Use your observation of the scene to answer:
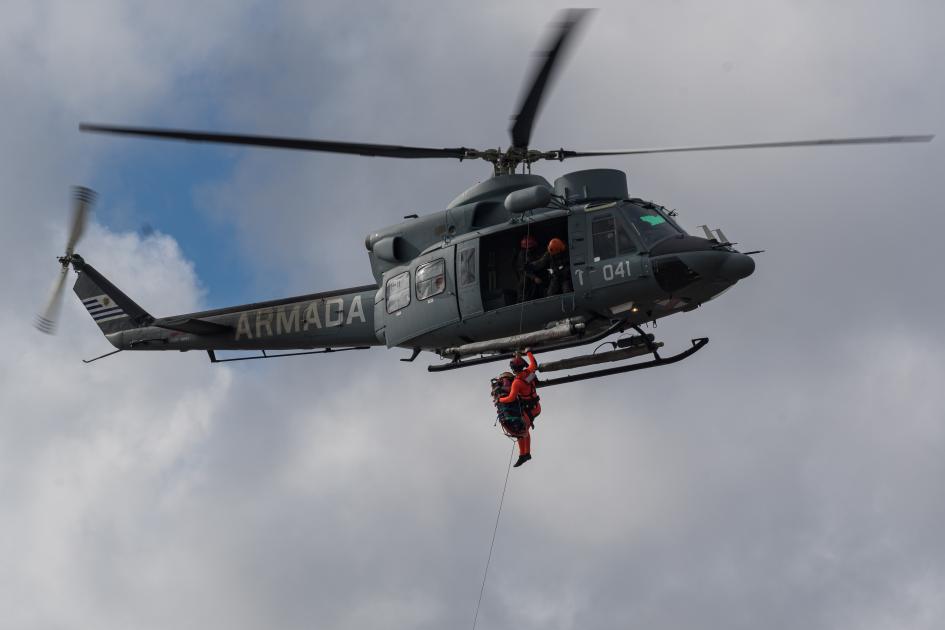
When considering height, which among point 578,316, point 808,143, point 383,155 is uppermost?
point 383,155

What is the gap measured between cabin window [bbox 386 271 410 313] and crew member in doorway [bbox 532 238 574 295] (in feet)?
8.84

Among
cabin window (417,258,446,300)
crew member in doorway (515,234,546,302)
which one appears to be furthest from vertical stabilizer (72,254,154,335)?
crew member in doorway (515,234,546,302)

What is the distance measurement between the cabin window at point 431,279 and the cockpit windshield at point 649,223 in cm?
344

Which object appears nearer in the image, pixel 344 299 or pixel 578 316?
pixel 578 316

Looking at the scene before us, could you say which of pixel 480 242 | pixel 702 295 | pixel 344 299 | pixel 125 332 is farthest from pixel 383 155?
pixel 125 332

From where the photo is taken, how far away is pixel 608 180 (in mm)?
23312

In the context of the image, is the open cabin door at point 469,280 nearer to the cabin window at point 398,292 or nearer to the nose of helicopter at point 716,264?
the cabin window at point 398,292

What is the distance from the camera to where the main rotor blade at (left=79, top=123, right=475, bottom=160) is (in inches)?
851

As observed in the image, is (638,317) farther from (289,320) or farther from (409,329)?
(289,320)

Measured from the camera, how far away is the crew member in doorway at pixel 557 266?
74.1 ft

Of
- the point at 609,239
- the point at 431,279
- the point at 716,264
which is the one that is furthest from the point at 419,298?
the point at 716,264

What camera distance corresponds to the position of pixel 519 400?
22.3 meters

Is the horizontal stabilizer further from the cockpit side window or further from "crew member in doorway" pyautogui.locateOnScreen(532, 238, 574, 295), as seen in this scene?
the cockpit side window

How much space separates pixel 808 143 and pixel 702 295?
3022 millimetres
